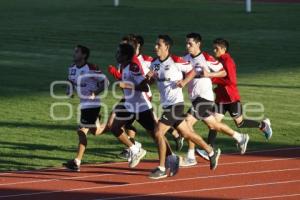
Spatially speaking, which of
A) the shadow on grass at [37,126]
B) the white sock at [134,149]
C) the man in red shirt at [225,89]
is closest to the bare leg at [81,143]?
the white sock at [134,149]

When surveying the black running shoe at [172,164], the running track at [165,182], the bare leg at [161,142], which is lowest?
the running track at [165,182]

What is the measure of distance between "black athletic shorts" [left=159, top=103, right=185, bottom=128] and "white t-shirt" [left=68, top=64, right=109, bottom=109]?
3.77 ft

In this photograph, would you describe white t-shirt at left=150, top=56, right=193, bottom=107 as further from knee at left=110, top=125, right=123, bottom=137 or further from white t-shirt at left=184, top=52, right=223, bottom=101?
knee at left=110, top=125, right=123, bottom=137

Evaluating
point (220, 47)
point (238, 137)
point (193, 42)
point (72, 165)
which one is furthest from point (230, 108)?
point (72, 165)

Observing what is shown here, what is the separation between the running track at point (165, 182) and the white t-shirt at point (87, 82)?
943 mm

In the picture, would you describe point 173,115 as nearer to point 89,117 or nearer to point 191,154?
point 191,154

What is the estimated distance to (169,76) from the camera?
13.9 metres

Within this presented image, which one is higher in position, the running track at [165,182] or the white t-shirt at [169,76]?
the white t-shirt at [169,76]

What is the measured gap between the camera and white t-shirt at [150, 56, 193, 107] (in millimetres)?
13891

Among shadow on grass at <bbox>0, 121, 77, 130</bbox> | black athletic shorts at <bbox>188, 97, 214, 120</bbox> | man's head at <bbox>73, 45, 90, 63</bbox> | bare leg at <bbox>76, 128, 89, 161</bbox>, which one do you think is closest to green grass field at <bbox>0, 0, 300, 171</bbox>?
shadow on grass at <bbox>0, 121, 77, 130</bbox>

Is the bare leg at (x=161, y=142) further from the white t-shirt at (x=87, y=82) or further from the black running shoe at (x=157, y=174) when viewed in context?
the white t-shirt at (x=87, y=82)

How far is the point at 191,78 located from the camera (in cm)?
1385

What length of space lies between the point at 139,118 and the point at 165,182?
107cm

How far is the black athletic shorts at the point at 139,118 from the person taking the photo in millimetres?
14164
